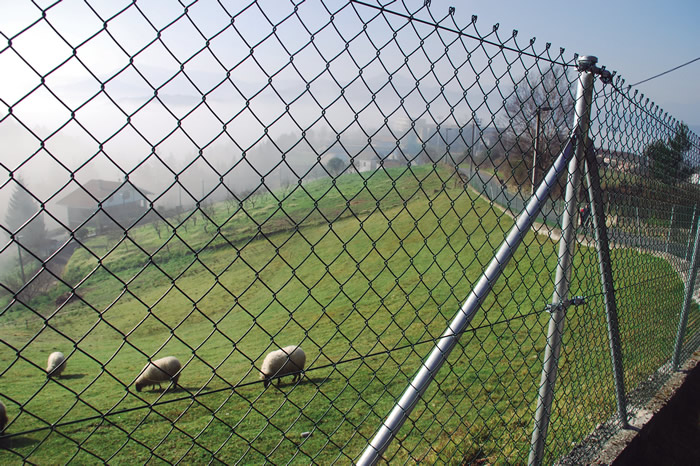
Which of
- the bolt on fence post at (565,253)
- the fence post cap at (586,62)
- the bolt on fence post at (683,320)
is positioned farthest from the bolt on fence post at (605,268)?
the bolt on fence post at (683,320)

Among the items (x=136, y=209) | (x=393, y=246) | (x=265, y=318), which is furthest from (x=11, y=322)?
(x=136, y=209)

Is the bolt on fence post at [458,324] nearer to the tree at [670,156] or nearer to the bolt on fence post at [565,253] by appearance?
the bolt on fence post at [565,253]

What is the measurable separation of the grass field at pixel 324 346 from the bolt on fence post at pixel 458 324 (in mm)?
119

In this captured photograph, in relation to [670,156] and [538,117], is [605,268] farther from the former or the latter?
[670,156]

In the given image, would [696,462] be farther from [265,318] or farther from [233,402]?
[265,318]

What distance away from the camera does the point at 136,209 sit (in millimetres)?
3389

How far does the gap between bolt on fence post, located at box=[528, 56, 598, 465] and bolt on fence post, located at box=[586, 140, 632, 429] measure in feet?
0.36

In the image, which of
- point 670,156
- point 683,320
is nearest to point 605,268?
point 683,320

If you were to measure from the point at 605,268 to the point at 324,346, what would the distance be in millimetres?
1474

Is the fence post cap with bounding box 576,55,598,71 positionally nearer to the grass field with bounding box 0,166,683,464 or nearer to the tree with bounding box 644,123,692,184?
the grass field with bounding box 0,166,683,464

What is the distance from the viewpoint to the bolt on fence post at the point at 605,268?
2.22m

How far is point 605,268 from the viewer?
240cm

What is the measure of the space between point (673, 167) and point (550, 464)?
2.98 m

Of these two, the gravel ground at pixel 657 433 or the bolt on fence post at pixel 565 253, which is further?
the gravel ground at pixel 657 433
